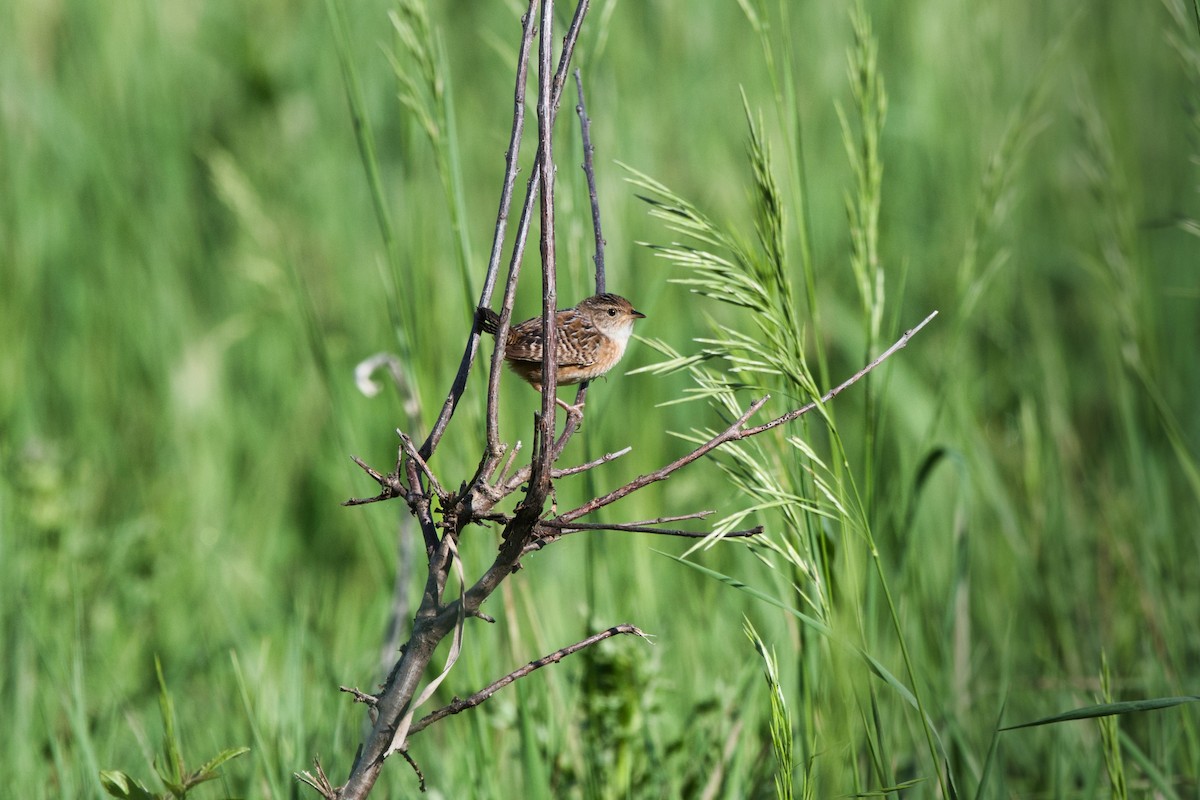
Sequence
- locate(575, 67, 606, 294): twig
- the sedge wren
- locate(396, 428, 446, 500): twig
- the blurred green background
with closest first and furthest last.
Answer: locate(396, 428, 446, 500): twig → locate(575, 67, 606, 294): twig → the blurred green background → the sedge wren

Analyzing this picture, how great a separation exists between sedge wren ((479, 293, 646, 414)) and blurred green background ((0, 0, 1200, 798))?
180 millimetres

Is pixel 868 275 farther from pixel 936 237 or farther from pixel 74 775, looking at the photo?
pixel 936 237

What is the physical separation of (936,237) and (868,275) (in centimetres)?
276

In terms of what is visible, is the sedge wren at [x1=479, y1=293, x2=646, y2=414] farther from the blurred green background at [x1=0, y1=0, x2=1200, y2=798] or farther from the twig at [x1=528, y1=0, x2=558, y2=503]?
the twig at [x1=528, y1=0, x2=558, y2=503]

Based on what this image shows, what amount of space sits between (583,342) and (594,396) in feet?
1.10

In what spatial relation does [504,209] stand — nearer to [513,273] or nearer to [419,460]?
[513,273]

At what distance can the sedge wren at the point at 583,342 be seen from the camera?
2584 mm

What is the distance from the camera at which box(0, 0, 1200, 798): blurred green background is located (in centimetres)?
238

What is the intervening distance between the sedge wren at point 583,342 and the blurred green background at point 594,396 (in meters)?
0.18

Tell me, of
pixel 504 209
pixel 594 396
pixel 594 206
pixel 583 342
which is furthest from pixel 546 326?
pixel 583 342

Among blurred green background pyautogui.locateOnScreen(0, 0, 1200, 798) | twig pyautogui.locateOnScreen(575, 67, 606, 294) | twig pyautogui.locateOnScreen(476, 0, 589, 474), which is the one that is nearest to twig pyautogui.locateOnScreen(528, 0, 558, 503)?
twig pyautogui.locateOnScreen(476, 0, 589, 474)

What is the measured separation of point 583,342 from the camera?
2701 millimetres

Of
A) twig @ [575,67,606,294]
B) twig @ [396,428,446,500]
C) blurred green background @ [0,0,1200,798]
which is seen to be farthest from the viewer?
blurred green background @ [0,0,1200,798]

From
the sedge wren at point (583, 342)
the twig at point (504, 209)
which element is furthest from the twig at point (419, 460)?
the sedge wren at point (583, 342)
